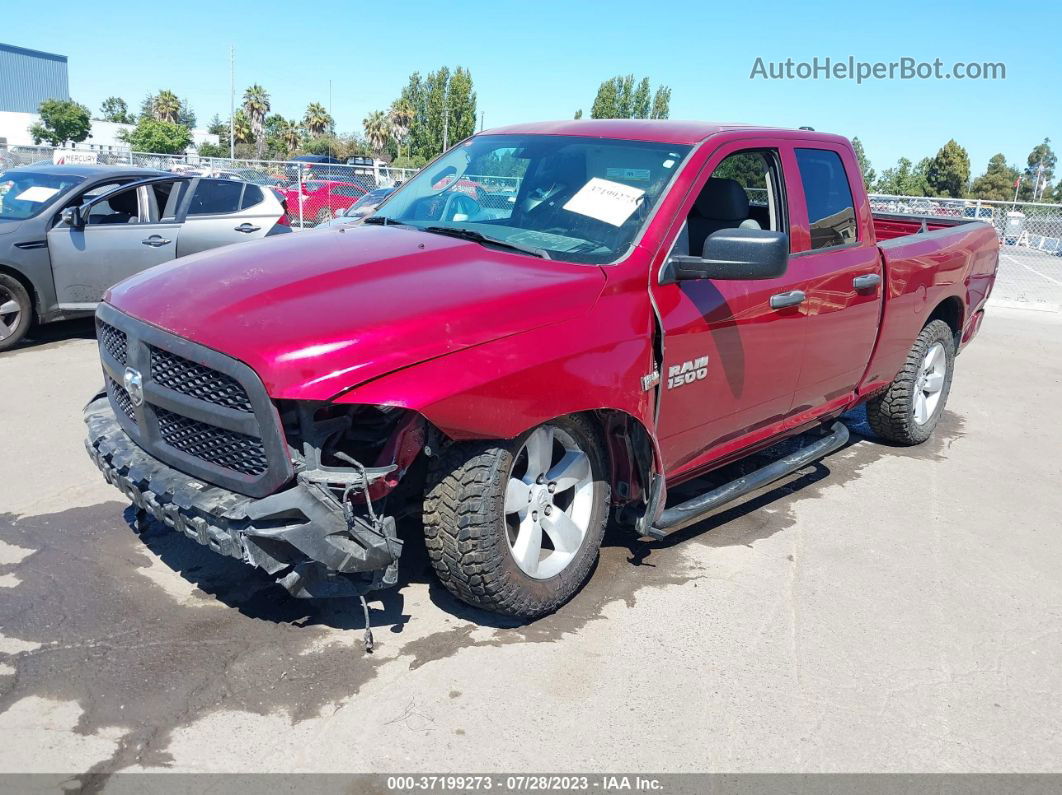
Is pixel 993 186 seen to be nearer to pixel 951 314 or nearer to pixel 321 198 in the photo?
pixel 321 198

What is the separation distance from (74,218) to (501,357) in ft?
21.6

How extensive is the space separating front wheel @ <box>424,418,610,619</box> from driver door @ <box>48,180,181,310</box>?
5785 millimetres

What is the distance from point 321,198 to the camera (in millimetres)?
19266

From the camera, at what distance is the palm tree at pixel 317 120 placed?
8900 cm

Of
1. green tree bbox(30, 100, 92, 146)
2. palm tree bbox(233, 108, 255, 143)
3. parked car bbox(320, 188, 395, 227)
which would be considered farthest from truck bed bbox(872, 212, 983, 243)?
palm tree bbox(233, 108, 255, 143)

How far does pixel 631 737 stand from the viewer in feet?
9.60

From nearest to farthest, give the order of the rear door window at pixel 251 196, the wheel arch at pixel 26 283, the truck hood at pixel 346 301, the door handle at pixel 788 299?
the truck hood at pixel 346 301 < the door handle at pixel 788 299 < the wheel arch at pixel 26 283 < the rear door window at pixel 251 196

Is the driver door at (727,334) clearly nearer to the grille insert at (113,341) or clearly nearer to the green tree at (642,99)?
the grille insert at (113,341)

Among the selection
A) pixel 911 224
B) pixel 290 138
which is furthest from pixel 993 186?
pixel 911 224

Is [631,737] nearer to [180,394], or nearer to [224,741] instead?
[224,741]

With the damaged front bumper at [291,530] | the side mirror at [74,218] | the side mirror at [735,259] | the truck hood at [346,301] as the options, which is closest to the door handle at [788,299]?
the side mirror at [735,259]

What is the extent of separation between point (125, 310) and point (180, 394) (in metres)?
0.54

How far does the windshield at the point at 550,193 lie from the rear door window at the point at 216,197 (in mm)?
4970

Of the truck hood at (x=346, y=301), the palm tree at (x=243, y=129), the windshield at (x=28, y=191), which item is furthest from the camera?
the palm tree at (x=243, y=129)
